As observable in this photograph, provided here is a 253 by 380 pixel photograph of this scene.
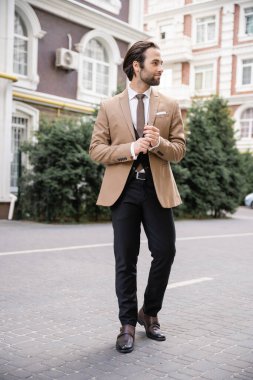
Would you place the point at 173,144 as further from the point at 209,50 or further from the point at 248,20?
the point at 209,50

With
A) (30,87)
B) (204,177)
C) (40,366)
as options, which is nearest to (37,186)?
(30,87)

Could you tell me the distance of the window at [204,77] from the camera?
38375mm

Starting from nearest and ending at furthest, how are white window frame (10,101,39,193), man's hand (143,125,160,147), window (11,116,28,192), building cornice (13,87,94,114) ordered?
1. man's hand (143,125,160,147)
2. window (11,116,28,192)
3. white window frame (10,101,39,193)
4. building cornice (13,87,94,114)

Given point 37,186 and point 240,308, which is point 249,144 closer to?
point 37,186

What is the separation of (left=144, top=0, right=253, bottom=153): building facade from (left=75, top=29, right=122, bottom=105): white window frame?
47.0ft

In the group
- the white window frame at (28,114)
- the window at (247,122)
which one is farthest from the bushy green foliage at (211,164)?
the window at (247,122)

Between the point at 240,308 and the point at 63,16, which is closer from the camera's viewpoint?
the point at 240,308

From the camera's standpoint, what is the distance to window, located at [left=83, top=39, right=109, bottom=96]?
20828 mm

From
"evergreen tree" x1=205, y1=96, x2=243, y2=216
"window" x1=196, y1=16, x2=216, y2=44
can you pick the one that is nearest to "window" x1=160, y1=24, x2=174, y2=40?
"window" x1=196, y1=16, x2=216, y2=44

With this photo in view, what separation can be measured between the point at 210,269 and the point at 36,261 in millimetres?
2516

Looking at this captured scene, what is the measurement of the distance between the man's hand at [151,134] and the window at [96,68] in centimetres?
1729

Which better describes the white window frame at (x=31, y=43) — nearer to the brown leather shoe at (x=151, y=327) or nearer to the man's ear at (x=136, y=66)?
the man's ear at (x=136, y=66)

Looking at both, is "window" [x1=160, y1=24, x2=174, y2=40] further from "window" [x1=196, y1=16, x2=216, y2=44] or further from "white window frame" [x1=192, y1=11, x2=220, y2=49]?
"window" [x1=196, y1=16, x2=216, y2=44]

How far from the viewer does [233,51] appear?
121ft
